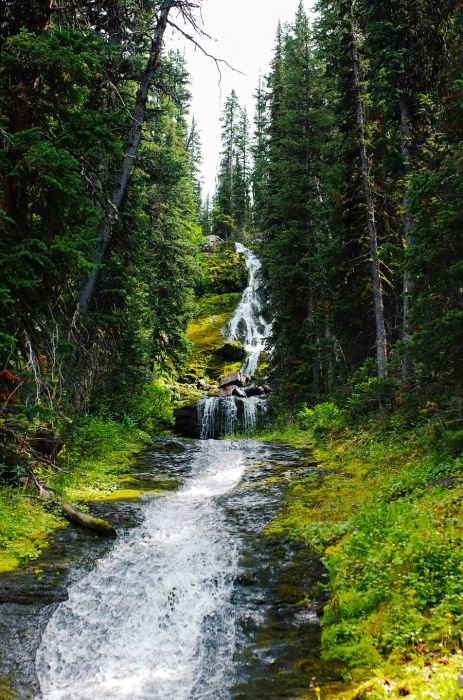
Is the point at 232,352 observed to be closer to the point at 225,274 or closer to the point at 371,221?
the point at 225,274

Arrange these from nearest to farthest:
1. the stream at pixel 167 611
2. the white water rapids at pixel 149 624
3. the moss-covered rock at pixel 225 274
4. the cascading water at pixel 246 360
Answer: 1. the stream at pixel 167 611
2. the white water rapids at pixel 149 624
3. the cascading water at pixel 246 360
4. the moss-covered rock at pixel 225 274

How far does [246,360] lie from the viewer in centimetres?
3488

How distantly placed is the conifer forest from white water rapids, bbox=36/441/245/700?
0.04 m

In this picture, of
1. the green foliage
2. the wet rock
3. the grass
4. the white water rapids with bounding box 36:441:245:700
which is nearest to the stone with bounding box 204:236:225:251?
the wet rock

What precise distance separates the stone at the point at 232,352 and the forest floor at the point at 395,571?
2527cm

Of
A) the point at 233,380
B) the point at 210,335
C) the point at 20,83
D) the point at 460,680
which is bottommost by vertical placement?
the point at 460,680

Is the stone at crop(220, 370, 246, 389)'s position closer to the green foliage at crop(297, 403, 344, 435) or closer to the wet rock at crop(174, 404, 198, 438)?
the wet rock at crop(174, 404, 198, 438)

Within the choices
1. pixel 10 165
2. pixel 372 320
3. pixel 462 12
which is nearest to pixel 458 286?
pixel 462 12

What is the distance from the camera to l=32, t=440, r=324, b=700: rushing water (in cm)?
516

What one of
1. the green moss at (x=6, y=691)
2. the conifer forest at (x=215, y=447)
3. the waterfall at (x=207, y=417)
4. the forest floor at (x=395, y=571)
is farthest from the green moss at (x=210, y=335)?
the green moss at (x=6, y=691)

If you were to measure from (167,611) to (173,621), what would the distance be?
0.21m

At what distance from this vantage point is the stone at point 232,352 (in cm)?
3525

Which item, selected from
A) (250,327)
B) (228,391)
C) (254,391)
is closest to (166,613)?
(254,391)

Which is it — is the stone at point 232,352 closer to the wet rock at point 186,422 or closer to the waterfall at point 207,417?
the waterfall at point 207,417
